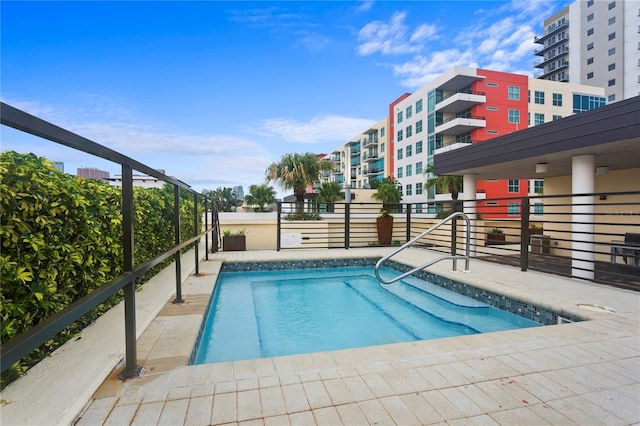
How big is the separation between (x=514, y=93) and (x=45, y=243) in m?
35.8

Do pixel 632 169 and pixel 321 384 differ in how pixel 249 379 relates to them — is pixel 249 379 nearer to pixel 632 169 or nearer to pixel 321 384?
pixel 321 384

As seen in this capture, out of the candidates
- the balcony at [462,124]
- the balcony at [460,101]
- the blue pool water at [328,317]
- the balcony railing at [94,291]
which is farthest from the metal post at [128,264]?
the balcony at [460,101]

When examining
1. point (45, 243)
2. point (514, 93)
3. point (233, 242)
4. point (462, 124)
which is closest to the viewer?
point (45, 243)

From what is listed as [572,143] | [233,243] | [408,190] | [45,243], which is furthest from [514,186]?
[45,243]

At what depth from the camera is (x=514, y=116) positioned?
98.6 feet

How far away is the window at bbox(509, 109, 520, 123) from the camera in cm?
3002

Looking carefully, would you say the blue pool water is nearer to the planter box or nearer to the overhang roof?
the planter box

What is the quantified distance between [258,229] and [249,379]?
923cm

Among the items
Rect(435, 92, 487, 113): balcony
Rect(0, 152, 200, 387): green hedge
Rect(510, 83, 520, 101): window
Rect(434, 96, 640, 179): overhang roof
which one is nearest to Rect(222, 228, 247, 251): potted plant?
Rect(0, 152, 200, 387): green hedge

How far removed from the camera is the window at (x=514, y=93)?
30.0m

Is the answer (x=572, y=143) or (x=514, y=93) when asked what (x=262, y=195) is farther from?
(x=572, y=143)

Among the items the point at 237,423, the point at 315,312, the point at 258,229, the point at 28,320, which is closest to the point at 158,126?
the point at 258,229

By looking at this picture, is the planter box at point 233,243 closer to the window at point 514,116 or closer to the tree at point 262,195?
the tree at point 262,195

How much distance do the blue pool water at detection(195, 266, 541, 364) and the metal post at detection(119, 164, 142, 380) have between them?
1057 millimetres
